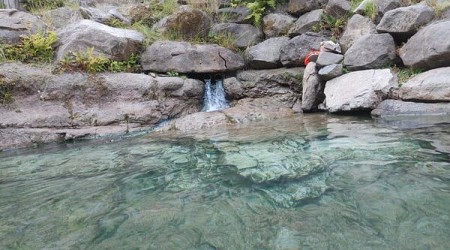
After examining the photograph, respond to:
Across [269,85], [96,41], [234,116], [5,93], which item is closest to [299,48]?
[269,85]

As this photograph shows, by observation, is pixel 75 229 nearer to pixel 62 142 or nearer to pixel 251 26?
pixel 62 142

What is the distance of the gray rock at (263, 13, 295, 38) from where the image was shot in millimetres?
9133

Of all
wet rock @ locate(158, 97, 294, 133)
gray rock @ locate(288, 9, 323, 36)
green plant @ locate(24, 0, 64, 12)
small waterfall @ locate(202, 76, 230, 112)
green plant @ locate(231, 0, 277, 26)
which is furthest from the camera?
green plant @ locate(24, 0, 64, 12)

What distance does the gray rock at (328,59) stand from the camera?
7.16 meters

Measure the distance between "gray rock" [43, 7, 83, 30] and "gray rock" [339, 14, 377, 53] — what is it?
731cm

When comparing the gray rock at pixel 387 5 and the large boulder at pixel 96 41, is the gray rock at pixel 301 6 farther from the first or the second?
the large boulder at pixel 96 41

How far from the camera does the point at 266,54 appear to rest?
27.9 feet

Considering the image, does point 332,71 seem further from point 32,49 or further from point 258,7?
point 32,49

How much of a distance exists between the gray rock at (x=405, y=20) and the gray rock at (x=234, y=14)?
4138mm

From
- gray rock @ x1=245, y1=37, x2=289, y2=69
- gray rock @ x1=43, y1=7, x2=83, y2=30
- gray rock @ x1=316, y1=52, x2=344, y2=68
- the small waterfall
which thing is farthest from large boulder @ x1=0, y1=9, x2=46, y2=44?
gray rock @ x1=316, y1=52, x2=344, y2=68

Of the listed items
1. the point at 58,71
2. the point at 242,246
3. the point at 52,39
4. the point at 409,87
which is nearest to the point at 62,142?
the point at 58,71

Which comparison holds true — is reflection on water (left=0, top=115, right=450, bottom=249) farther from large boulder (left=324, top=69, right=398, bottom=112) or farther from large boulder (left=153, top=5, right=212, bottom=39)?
large boulder (left=153, top=5, right=212, bottom=39)

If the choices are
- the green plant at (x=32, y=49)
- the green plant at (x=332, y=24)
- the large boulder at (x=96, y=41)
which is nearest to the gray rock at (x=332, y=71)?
the green plant at (x=332, y=24)

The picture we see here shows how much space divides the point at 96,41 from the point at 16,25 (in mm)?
1989
